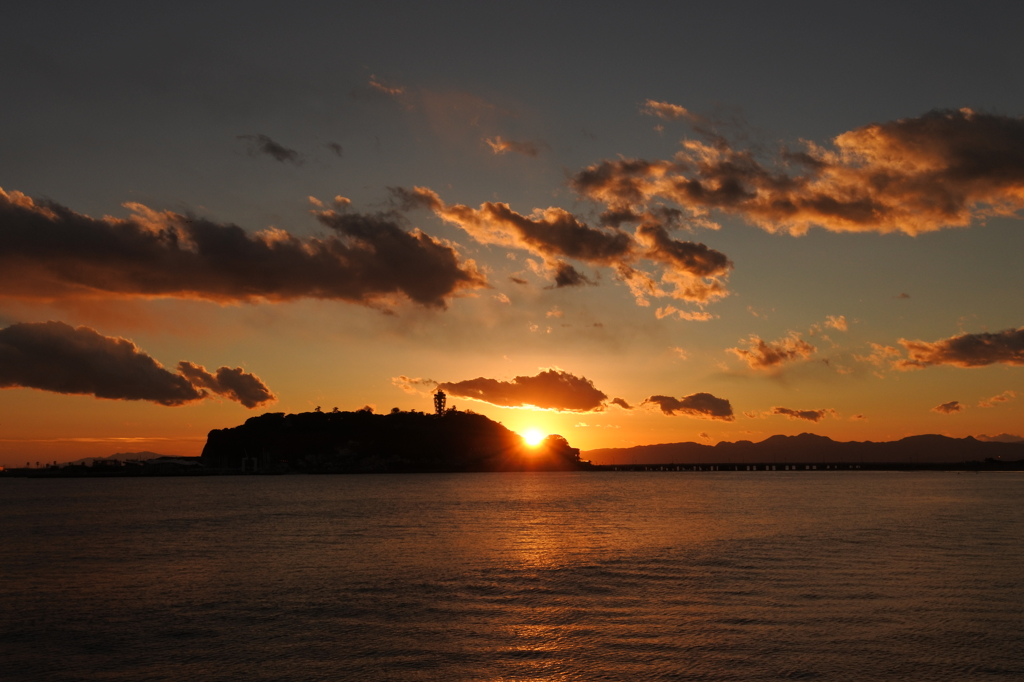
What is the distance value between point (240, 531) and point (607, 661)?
60.3 meters

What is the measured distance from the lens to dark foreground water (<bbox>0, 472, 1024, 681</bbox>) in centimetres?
2408

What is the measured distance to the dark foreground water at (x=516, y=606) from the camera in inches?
948

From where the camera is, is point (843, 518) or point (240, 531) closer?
point (240, 531)

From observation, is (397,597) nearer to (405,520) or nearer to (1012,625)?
(1012,625)

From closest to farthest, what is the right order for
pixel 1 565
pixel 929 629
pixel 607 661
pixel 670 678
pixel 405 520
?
pixel 670 678 < pixel 607 661 < pixel 929 629 < pixel 1 565 < pixel 405 520

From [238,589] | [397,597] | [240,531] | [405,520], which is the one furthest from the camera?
[405,520]

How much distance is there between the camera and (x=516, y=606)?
112 ft

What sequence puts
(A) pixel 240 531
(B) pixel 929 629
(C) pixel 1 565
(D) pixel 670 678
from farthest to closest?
1. (A) pixel 240 531
2. (C) pixel 1 565
3. (B) pixel 929 629
4. (D) pixel 670 678

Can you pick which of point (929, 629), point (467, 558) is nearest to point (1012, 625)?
point (929, 629)

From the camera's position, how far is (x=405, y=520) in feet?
285

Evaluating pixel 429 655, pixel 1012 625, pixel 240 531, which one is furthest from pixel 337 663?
pixel 240 531

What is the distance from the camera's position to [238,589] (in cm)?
3903

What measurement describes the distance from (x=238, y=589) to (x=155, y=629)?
30.9 feet

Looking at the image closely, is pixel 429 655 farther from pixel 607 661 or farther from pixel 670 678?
pixel 670 678
